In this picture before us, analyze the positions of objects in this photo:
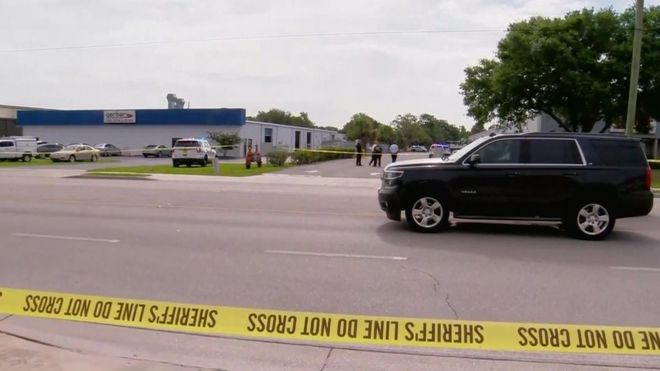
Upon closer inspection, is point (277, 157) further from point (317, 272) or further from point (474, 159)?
point (317, 272)

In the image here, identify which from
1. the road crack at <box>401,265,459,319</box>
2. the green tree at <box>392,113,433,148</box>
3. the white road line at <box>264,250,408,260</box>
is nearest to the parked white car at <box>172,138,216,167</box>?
the white road line at <box>264,250,408,260</box>

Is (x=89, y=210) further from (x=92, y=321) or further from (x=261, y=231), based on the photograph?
(x=92, y=321)

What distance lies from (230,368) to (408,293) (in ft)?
8.26

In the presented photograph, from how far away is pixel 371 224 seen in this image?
10977 millimetres

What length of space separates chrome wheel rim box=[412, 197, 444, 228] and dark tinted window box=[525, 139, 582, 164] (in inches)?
70.2

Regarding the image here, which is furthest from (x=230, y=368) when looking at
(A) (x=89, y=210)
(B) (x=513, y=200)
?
(A) (x=89, y=210)

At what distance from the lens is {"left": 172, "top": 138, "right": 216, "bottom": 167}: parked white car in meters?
33.1

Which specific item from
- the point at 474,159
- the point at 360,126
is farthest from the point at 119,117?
the point at 474,159

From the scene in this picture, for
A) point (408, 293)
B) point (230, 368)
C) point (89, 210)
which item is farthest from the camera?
point (89, 210)

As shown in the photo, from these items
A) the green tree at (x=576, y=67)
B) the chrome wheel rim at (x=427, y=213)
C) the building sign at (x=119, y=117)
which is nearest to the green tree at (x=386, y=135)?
the building sign at (x=119, y=117)

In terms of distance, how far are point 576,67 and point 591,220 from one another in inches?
889

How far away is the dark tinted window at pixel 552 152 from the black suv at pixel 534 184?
0.05 ft

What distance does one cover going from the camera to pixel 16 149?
40562 mm

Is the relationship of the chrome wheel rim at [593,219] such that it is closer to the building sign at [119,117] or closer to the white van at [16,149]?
the white van at [16,149]
